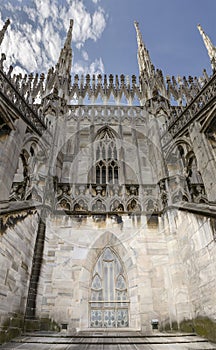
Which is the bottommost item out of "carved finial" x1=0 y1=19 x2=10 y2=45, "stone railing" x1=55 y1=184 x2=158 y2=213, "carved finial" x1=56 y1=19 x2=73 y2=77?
"stone railing" x1=55 y1=184 x2=158 y2=213

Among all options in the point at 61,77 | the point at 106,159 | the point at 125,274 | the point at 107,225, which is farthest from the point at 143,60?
the point at 125,274

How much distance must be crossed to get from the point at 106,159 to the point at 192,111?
4948mm

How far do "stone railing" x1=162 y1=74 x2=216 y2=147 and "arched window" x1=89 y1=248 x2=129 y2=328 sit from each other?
17.5 ft

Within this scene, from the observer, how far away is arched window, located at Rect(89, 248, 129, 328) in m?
7.09

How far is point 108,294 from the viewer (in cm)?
745

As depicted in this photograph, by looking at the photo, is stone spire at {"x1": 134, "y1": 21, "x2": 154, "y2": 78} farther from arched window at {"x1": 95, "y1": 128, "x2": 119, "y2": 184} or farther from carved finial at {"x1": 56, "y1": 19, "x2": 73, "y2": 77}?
carved finial at {"x1": 56, "y1": 19, "x2": 73, "y2": 77}

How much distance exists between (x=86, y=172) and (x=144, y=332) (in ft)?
22.5

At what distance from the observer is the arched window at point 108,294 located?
23.3 ft

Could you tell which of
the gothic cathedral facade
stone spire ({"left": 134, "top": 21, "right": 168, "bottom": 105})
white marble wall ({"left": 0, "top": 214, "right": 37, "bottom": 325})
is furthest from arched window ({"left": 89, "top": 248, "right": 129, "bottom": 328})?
stone spire ({"left": 134, "top": 21, "right": 168, "bottom": 105})

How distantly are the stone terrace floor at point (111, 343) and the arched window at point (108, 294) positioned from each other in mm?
1399

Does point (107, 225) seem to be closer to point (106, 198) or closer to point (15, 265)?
point (106, 198)

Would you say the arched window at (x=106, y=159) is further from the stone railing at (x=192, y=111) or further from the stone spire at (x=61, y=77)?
the stone spire at (x=61, y=77)

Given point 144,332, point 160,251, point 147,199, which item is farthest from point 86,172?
point 144,332

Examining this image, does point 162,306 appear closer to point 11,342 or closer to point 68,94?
point 11,342
